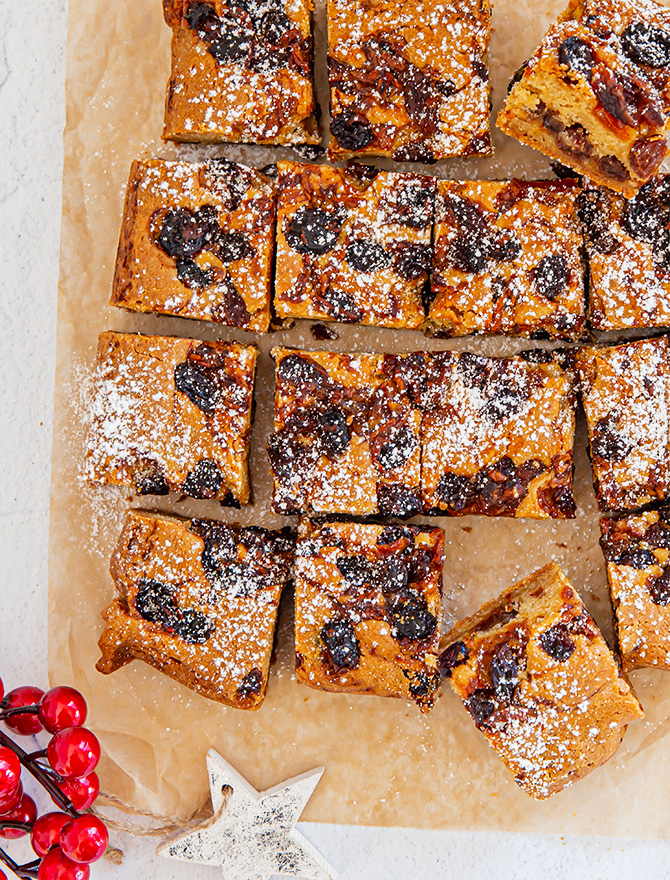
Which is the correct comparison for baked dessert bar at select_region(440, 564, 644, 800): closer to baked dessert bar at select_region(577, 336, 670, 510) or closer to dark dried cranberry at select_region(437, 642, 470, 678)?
dark dried cranberry at select_region(437, 642, 470, 678)

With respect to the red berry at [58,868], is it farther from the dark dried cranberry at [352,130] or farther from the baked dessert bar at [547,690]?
the dark dried cranberry at [352,130]

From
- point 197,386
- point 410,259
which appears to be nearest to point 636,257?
point 410,259

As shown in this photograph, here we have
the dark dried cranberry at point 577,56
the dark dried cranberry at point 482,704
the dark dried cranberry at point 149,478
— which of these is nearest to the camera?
the dark dried cranberry at point 577,56

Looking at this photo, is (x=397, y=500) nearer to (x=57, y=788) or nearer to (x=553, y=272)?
(x=553, y=272)

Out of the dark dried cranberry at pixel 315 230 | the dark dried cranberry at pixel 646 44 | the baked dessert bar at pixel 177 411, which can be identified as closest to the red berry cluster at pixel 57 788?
the baked dessert bar at pixel 177 411

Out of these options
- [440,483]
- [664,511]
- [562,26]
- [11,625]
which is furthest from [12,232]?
[664,511]

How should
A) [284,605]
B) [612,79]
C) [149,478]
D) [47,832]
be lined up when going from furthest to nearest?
[284,605] < [149,478] < [47,832] < [612,79]
